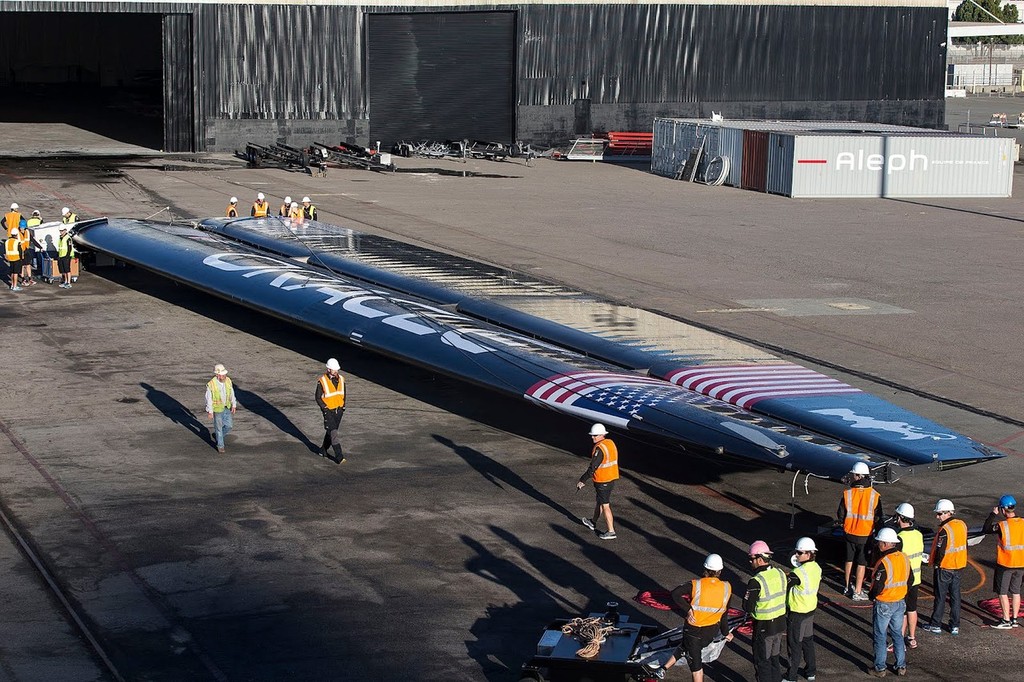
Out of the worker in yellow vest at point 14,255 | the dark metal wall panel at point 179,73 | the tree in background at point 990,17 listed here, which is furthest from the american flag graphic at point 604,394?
the tree in background at point 990,17

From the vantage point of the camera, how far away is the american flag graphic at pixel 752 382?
21.1 metres

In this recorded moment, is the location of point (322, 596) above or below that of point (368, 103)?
below

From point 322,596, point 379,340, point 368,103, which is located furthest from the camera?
point 368,103

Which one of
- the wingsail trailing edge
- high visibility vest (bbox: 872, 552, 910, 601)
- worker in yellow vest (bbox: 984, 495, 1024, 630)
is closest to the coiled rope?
high visibility vest (bbox: 872, 552, 910, 601)

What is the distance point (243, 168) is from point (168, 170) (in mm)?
3681

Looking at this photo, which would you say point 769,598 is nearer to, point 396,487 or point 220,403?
point 396,487

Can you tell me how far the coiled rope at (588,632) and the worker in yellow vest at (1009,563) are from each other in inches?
200

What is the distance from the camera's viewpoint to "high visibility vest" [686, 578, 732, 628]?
44.7 ft

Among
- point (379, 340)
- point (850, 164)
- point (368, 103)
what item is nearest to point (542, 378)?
point (379, 340)

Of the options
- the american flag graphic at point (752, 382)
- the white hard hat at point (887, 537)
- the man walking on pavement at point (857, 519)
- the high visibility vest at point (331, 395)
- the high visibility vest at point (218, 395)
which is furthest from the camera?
the american flag graphic at point (752, 382)

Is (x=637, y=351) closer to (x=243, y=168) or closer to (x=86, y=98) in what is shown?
(x=243, y=168)

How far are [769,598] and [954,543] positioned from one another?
306 cm

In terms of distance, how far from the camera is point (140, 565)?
16781mm

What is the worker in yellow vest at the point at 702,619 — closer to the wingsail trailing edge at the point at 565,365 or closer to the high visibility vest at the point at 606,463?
the wingsail trailing edge at the point at 565,365
